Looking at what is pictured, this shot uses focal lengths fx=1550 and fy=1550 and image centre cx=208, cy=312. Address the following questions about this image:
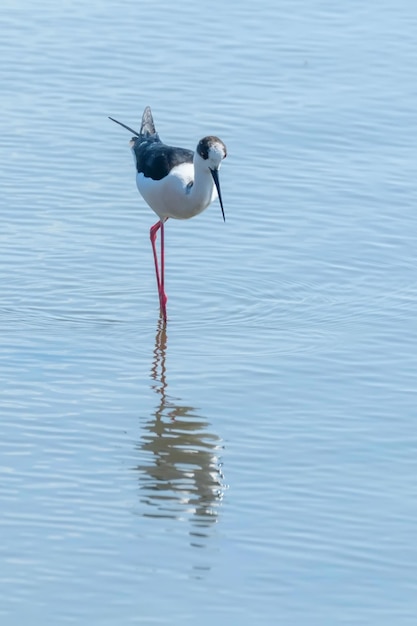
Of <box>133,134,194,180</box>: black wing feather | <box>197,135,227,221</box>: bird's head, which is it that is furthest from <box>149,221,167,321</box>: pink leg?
<box>197,135,227,221</box>: bird's head

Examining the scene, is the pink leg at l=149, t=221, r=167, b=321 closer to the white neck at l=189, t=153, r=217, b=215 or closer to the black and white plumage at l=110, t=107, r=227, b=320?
the black and white plumage at l=110, t=107, r=227, b=320

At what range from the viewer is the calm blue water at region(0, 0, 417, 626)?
18.7 ft

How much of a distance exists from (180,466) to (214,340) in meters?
1.61

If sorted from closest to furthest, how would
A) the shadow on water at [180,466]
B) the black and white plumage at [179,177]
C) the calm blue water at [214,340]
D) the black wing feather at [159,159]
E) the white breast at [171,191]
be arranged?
the calm blue water at [214,340] < the shadow on water at [180,466] < the black and white plumage at [179,177] < the white breast at [171,191] < the black wing feather at [159,159]

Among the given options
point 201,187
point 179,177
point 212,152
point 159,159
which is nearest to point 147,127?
point 159,159

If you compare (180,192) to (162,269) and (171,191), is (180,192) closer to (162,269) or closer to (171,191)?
(171,191)

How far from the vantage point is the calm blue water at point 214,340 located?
18.7 feet

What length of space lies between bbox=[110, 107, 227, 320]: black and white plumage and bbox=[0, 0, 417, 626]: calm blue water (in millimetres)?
391

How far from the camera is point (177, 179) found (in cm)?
920

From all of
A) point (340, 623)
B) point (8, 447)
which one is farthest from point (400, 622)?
point (8, 447)

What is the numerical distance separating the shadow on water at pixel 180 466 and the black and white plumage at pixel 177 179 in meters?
1.46

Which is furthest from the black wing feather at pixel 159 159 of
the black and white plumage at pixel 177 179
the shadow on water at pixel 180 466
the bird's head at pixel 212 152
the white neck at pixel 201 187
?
the shadow on water at pixel 180 466

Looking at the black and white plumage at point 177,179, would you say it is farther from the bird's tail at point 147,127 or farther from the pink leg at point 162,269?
the bird's tail at point 147,127

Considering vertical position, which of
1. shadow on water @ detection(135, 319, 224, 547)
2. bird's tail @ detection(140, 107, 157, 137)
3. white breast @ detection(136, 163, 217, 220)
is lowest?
shadow on water @ detection(135, 319, 224, 547)
